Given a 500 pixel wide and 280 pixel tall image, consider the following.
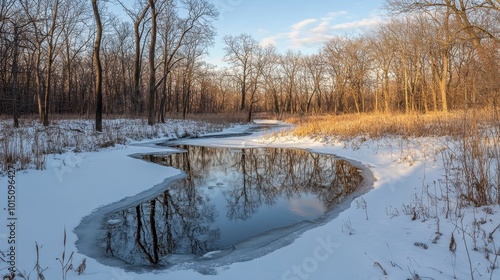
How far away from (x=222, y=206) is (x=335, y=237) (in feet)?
8.03

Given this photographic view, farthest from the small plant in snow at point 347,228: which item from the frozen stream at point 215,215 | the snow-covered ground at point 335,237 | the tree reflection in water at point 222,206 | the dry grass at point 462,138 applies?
the dry grass at point 462,138

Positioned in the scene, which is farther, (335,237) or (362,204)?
(362,204)

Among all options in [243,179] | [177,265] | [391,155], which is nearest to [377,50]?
[391,155]

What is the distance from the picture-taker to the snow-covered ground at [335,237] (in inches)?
114

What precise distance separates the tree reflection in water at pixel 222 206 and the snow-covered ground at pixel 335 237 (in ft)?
1.96

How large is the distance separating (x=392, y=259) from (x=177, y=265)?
7.82 feet

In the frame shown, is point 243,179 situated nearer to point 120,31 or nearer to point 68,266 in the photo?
point 68,266

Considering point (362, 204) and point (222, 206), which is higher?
point (362, 204)

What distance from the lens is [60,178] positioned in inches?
241

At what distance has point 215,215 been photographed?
17.0 feet

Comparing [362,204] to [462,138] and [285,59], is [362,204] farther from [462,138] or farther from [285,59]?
[285,59]

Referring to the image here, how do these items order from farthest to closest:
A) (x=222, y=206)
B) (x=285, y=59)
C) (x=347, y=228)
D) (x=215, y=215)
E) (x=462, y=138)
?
(x=285, y=59), (x=462, y=138), (x=222, y=206), (x=215, y=215), (x=347, y=228)

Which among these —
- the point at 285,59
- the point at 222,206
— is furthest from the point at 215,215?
the point at 285,59

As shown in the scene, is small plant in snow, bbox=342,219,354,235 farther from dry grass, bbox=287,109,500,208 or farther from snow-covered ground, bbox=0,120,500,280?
dry grass, bbox=287,109,500,208
